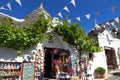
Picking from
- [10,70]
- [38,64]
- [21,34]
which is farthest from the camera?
[38,64]

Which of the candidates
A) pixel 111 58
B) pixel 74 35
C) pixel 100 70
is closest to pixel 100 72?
pixel 100 70

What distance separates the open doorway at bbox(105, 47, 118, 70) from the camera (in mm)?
19391

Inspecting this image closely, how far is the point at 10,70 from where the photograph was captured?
34.4ft

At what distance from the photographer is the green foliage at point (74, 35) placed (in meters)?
13.6

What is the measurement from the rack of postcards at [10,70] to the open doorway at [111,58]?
441 inches

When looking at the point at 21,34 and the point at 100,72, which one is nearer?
the point at 21,34

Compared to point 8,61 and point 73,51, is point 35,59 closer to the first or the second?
point 8,61

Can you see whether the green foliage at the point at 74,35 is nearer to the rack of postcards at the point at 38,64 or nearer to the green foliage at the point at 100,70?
the green foliage at the point at 100,70

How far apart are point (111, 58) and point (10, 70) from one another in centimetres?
1303

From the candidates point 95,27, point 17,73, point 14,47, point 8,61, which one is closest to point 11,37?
point 14,47

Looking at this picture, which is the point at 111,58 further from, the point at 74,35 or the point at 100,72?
the point at 74,35

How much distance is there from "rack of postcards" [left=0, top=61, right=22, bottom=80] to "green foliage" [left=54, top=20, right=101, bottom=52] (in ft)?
13.8

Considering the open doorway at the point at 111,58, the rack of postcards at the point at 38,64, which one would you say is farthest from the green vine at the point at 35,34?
the open doorway at the point at 111,58

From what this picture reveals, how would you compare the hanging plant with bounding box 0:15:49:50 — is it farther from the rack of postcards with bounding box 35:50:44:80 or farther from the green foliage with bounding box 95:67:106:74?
the green foliage with bounding box 95:67:106:74
